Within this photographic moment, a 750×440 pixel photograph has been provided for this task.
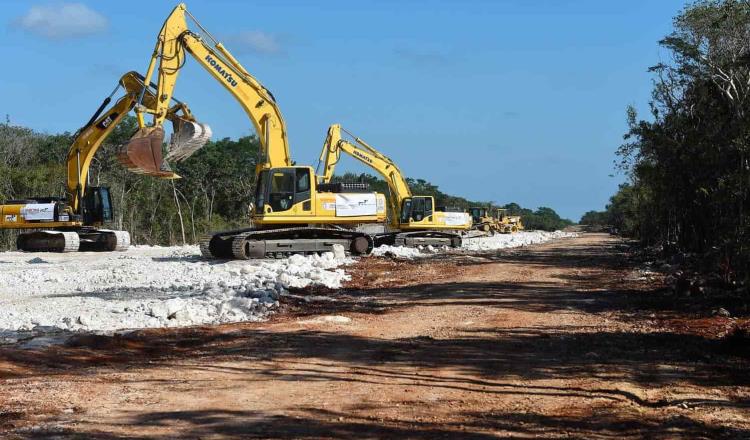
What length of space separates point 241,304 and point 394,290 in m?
4.27

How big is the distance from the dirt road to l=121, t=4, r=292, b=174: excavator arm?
12.4 metres

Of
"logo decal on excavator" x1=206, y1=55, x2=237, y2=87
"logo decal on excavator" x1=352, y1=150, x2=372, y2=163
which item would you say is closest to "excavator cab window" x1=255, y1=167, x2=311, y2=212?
"logo decal on excavator" x1=206, y1=55, x2=237, y2=87

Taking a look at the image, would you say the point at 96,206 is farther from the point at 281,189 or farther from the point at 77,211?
the point at 281,189

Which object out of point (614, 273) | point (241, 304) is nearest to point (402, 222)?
point (614, 273)

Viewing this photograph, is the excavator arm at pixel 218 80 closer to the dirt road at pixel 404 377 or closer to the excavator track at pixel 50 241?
the excavator track at pixel 50 241

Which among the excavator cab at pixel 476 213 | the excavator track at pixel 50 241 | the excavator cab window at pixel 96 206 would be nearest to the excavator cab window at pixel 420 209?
the excavator cab window at pixel 96 206

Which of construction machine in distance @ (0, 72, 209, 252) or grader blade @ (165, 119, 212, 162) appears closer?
grader blade @ (165, 119, 212, 162)

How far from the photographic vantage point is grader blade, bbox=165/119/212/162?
23172mm

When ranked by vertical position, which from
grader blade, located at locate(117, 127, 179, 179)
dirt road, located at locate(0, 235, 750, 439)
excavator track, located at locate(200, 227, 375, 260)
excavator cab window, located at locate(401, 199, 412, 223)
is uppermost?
grader blade, located at locate(117, 127, 179, 179)

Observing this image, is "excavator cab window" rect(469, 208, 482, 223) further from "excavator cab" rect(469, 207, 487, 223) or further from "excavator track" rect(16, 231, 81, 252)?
"excavator track" rect(16, 231, 81, 252)

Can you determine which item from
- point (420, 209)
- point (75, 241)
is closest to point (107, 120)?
point (75, 241)

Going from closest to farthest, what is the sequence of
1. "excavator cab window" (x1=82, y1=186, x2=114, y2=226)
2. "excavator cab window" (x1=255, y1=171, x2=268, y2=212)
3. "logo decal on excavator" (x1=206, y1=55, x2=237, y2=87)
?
1. "excavator cab window" (x1=255, y1=171, x2=268, y2=212)
2. "logo decal on excavator" (x1=206, y1=55, x2=237, y2=87)
3. "excavator cab window" (x1=82, y1=186, x2=114, y2=226)

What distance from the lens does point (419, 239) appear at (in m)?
36.2

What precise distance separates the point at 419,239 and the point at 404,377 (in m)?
28.6
